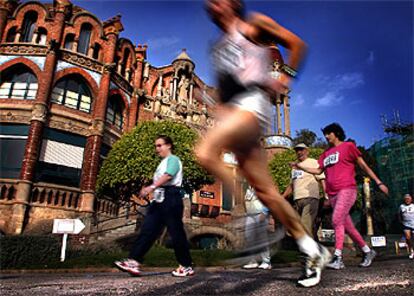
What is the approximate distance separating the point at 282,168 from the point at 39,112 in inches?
621

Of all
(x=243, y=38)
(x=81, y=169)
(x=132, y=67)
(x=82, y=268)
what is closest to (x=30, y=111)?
(x=81, y=169)

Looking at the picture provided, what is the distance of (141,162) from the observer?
15625 mm

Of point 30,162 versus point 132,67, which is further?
point 132,67

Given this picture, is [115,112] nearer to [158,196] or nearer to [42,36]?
[42,36]

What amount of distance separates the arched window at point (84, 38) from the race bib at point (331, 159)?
2148 cm

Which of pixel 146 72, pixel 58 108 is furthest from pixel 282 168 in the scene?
pixel 58 108

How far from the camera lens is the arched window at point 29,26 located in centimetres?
2189

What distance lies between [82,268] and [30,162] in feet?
35.0

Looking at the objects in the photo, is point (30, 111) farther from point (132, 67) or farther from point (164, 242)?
point (164, 242)

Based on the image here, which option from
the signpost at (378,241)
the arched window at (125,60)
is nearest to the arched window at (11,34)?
the arched window at (125,60)

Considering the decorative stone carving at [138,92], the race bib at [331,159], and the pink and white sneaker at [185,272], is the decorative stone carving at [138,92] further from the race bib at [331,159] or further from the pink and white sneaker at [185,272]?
the pink and white sneaker at [185,272]

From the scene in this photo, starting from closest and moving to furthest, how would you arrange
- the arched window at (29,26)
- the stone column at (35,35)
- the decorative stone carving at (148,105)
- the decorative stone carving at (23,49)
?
the decorative stone carving at (23,49)
the stone column at (35,35)
the arched window at (29,26)
the decorative stone carving at (148,105)

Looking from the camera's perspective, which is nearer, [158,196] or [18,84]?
[158,196]

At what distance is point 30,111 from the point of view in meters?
19.4
